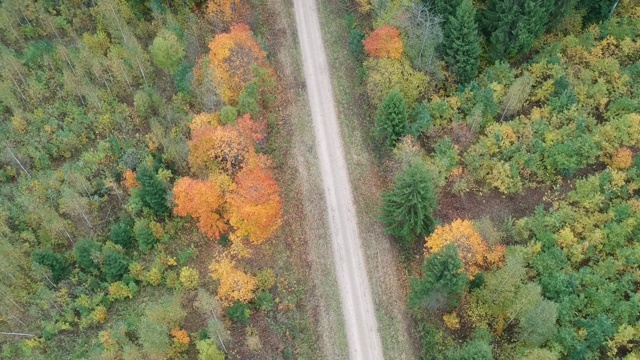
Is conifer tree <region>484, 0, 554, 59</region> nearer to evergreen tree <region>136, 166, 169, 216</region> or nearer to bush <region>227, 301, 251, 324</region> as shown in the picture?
bush <region>227, 301, 251, 324</region>

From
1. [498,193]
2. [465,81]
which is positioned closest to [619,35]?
[465,81]

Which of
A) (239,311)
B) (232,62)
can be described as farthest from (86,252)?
(232,62)

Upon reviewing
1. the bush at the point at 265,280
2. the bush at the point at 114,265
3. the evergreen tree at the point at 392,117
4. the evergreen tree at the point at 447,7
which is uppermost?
the evergreen tree at the point at 447,7

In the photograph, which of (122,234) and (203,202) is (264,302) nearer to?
(203,202)

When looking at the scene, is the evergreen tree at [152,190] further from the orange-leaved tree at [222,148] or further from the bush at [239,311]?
the bush at [239,311]

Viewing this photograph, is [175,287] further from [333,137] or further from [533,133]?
[533,133]

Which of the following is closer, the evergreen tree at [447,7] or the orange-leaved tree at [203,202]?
the orange-leaved tree at [203,202]

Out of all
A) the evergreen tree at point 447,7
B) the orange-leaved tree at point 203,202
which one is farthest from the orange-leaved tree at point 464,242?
the evergreen tree at point 447,7
